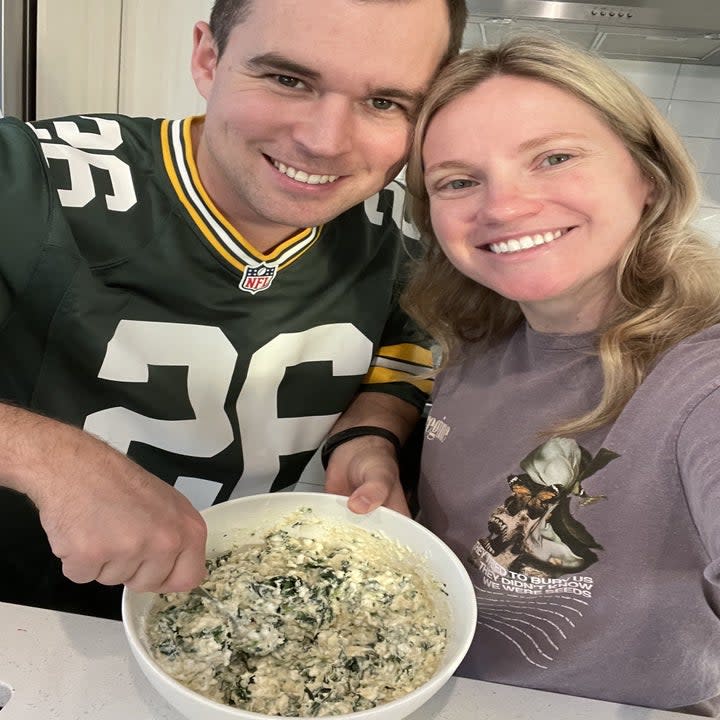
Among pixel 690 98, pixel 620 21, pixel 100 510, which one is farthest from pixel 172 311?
pixel 690 98

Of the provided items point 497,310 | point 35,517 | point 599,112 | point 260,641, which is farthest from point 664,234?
point 35,517

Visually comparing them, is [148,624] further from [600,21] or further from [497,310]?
[600,21]

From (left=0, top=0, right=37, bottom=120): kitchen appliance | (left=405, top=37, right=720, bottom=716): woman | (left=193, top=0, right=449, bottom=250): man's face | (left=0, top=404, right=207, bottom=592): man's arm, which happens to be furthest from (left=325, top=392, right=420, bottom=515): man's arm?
(left=0, top=0, right=37, bottom=120): kitchen appliance

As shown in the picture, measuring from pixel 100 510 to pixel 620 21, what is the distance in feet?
6.52

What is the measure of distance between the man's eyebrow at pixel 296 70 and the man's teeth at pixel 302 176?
0.45ft

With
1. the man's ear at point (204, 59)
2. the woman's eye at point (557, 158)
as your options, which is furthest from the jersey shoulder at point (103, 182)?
the woman's eye at point (557, 158)

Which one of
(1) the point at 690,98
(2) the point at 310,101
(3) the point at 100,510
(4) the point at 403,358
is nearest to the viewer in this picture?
(3) the point at 100,510

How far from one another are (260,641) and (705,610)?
1.84ft

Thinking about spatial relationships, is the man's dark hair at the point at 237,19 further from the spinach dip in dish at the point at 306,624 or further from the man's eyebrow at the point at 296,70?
the spinach dip in dish at the point at 306,624

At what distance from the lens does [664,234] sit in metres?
0.90

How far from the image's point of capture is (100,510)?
65 centimetres

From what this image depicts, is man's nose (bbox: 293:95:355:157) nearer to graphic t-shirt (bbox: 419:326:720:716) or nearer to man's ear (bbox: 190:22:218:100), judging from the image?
man's ear (bbox: 190:22:218:100)

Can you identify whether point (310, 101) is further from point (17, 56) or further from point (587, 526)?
point (17, 56)

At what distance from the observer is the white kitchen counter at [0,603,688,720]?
0.67 meters
